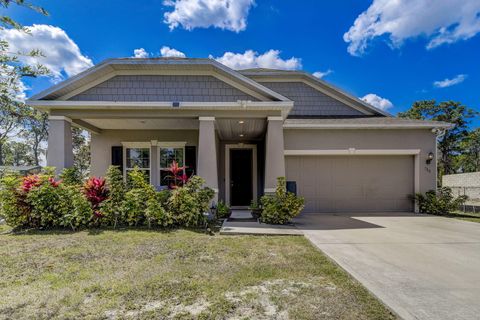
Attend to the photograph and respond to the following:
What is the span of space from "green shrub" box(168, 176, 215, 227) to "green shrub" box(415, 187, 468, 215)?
303 inches

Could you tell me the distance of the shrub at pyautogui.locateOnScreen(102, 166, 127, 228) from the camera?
21.1 ft

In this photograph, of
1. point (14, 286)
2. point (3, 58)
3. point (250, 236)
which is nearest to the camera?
point (3, 58)

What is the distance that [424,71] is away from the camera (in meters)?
20.0

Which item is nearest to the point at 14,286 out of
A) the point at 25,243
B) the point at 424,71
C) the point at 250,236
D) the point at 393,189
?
the point at 25,243

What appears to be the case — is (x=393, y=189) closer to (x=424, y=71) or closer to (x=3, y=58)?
(x=3, y=58)

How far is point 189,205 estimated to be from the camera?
653 cm

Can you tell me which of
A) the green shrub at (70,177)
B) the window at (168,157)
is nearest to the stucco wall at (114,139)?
the window at (168,157)

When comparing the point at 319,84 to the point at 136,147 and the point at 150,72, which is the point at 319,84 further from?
the point at 136,147

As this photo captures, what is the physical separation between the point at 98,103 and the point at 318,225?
7013 mm

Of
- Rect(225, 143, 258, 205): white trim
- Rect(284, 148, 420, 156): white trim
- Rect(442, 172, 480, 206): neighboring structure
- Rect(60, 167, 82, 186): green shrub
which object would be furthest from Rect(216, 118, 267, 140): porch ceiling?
Rect(442, 172, 480, 206): neighboring structure

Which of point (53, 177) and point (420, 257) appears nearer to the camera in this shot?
point (420, 257)

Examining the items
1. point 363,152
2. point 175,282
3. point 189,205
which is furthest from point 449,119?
point 175,282

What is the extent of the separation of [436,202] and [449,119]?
76.7 feet

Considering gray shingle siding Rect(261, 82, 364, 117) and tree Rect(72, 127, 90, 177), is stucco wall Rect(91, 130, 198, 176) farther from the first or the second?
tree Rect(72, 127, 90, 177)
